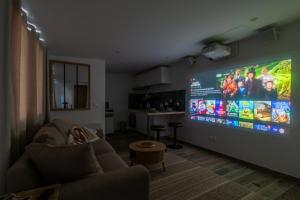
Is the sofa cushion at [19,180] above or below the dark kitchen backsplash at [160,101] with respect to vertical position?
below

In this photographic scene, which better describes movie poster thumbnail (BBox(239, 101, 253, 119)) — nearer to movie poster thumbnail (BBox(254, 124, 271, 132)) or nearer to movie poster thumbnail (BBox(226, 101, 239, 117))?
movie poster thumbnail (BBox(226, 101, 239, 117))

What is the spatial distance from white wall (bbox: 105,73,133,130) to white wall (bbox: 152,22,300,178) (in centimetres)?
364

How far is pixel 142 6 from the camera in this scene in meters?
2.01

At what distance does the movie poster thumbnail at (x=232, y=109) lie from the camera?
3.35 m

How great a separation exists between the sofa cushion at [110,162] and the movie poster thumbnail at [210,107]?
2.58 metres

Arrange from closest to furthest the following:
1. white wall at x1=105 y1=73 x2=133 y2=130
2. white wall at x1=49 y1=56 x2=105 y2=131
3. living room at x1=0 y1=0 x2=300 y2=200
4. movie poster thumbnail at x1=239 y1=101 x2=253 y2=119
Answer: living room at x1=0 y1=0 x2=300 y2=200
movie poster thumbnail at x1=239 y1=101 x2=253 y2=119
white wall at x1=49 y1=56 x2=105 y2=131
white wall at x1=105 y1=73 x2=133 y2=130

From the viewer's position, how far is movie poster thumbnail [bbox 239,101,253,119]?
3111mm

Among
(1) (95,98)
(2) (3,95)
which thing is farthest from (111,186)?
(1) (95,98)

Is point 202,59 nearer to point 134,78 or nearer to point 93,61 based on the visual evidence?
point 93,61

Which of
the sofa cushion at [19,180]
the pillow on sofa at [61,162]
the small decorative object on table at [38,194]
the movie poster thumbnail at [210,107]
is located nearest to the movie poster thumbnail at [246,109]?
the movie poster thumbnail at [210,107]

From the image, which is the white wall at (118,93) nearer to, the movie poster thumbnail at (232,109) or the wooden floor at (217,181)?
the wooden floor at (217,181)

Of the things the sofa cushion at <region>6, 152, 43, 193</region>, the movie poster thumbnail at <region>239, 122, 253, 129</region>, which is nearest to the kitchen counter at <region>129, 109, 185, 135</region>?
the movie poster thumbnail at <region>239, 122, 253, 129</region>

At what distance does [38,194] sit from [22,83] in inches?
55.2

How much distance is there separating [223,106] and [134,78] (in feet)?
14.7
